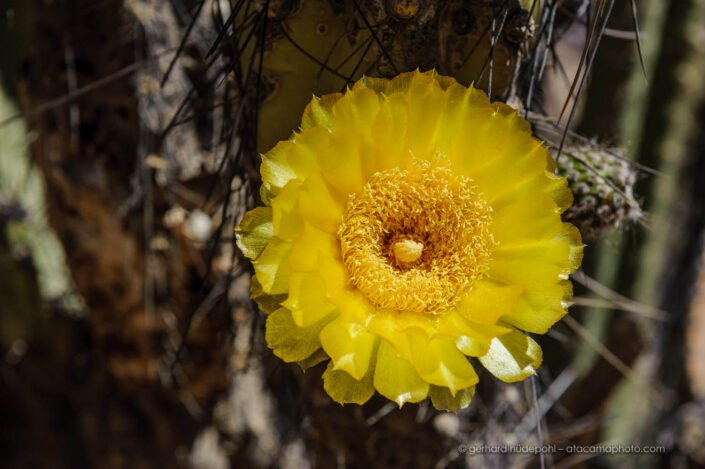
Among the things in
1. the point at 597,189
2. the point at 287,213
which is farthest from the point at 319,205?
the point at 597,189

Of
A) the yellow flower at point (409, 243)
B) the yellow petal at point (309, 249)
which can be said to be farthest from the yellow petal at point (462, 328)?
the yellow petal at point (309, 249)

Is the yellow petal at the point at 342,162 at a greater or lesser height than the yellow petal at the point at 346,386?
greater

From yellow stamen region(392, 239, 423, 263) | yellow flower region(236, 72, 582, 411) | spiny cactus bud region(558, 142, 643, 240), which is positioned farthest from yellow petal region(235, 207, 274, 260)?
spiny cactus bud region(558, 142, 643, 240)

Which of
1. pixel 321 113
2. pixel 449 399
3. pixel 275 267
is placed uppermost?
pixel 321 113

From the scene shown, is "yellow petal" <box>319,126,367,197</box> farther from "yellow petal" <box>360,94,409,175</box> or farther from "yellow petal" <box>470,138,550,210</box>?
"yellow petal" <box>470,138,550,210</box>

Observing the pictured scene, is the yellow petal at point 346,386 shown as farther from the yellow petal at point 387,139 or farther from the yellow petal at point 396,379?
the yellow petal at point 387,139

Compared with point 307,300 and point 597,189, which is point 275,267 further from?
point 597,189
